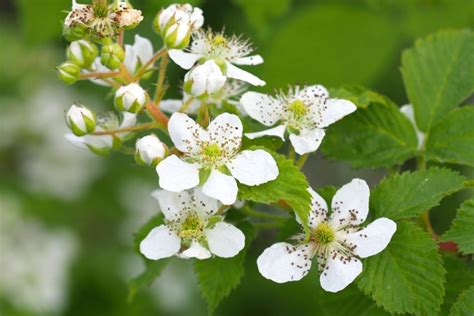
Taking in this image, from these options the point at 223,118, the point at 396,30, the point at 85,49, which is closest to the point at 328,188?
the point at 223,118

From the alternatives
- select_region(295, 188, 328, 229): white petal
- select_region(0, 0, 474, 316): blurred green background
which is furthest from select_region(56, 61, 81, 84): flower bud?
select_region(0, 0, 474, 316): blurred green background

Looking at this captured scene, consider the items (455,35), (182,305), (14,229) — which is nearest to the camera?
(455,35)

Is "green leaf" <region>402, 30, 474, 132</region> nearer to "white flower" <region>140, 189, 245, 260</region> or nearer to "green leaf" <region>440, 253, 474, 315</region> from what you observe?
"green leaf" <region>440, 253, 474, 315</region>

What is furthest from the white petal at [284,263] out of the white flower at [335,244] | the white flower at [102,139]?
the white flower at [102,139]

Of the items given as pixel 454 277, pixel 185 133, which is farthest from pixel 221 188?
pixel 454 277

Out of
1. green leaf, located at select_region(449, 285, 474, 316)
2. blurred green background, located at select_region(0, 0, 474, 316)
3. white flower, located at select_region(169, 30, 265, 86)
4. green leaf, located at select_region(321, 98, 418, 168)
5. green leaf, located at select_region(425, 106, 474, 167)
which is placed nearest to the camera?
green leaf, located at select_region(449, 285, 474, 316)

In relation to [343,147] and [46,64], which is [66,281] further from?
[343,147]
